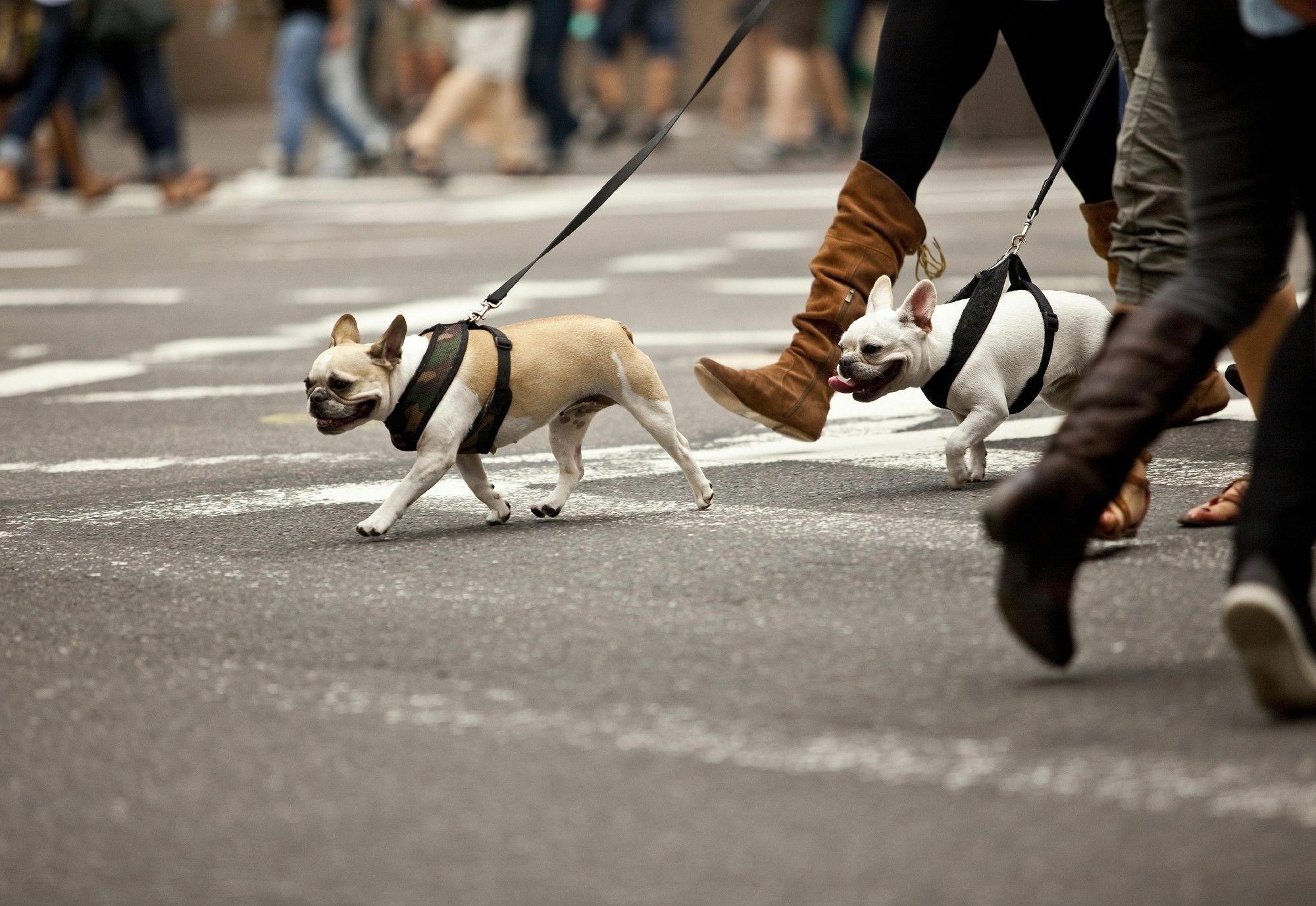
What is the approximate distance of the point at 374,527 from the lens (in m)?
5.05

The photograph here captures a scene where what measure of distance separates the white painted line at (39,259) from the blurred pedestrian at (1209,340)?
10207 mm

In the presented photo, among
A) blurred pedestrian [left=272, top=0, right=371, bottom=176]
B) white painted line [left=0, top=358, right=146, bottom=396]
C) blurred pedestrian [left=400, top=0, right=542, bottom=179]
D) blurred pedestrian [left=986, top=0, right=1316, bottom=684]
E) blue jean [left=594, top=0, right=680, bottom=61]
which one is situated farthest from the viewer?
blue jean [left=594, top=0, right=680, bottom=61]

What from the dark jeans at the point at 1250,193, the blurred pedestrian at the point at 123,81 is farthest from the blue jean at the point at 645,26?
the dark jeans at the point at 1250,193

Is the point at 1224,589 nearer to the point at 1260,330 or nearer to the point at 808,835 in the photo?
the point at 1260,330

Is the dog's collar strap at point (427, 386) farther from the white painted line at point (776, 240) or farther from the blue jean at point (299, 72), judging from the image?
the blue jean at point (299, 72)

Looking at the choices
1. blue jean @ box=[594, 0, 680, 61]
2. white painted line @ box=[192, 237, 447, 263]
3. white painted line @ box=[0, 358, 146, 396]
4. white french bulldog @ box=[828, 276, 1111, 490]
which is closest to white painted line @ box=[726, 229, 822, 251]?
white painted line @ box=[192, 237, 447, 263]

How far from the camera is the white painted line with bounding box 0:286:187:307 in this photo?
10.9 meters

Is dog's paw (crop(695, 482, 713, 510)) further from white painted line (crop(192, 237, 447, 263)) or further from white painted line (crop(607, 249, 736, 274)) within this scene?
white painted line (crop(192, 237, 447, 263))

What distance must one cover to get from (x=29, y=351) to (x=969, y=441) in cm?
537

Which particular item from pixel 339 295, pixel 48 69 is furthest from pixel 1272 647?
pixel 48 69

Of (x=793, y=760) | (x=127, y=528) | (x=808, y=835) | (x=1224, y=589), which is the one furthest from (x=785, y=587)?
(x=127, y=528)

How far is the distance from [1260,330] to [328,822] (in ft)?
8.32

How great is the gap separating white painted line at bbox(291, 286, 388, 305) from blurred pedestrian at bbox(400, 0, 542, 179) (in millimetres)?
5788

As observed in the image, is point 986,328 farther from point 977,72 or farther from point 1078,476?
point 1078,476
